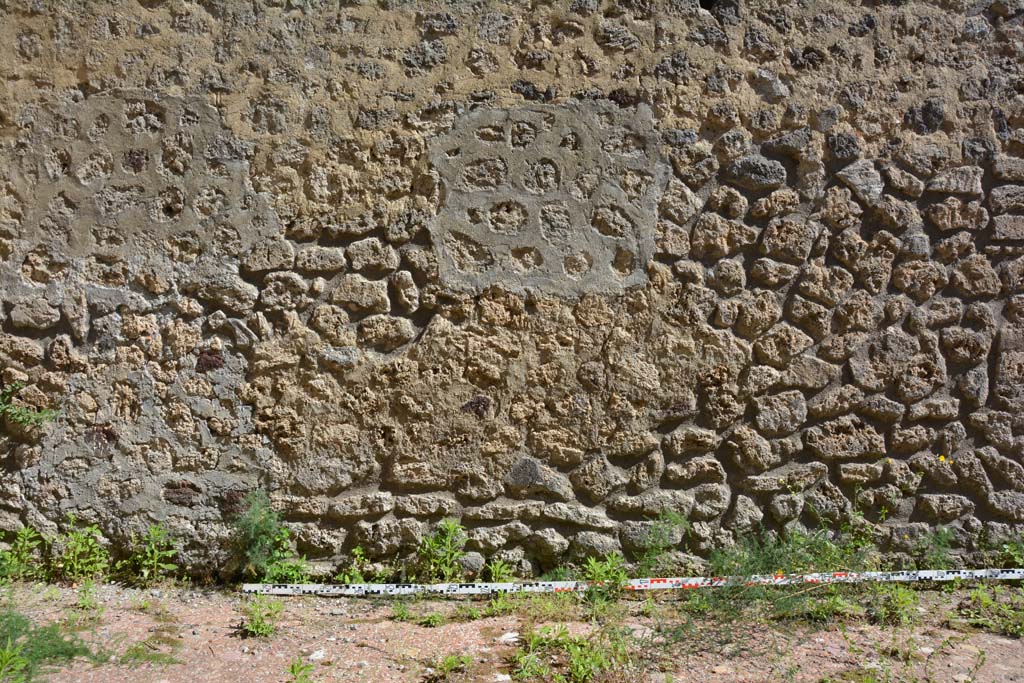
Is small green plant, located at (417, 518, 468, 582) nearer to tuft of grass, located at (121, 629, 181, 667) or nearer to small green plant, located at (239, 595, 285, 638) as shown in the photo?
small green plant, located at (239, 595, 285, 638)

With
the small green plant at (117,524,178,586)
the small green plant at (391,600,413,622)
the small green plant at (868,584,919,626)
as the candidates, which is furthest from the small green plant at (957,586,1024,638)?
the small green plant at (117,524,178,586)

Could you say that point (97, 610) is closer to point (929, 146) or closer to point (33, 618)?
point (33, 618)

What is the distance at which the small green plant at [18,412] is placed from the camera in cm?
342

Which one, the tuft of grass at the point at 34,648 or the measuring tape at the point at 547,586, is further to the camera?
the measuring tape at the point at 547,586

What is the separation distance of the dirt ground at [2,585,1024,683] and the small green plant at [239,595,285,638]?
3cm

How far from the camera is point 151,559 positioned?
136 inches

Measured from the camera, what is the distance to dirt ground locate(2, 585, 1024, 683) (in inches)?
108

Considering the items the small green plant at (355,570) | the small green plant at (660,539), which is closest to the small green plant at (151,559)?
the small green plant at (355,570)

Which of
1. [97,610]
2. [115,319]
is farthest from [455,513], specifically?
[115,319]

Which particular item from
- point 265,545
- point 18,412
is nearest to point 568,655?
point 265,545

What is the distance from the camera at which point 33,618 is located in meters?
3.02

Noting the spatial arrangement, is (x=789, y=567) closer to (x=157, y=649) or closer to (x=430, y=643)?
(x=430, y=643)

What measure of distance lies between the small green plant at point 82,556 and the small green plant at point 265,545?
57cm

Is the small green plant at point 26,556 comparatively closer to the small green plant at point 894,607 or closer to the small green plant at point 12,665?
the small green plant at point 12,665
